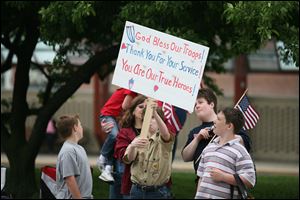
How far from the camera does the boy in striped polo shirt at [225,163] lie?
302 inches

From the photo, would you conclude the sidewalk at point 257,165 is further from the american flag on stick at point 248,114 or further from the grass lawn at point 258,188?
the american flag on stick at point 248,114

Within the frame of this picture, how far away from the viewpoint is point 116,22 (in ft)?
42.3

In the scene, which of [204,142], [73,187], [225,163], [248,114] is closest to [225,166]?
[225,163]

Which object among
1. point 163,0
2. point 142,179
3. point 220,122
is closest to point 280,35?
point 163,0

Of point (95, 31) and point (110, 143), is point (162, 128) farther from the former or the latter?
point (95, 31)

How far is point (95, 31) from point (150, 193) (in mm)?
6651

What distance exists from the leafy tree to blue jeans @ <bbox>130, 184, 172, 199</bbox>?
2.53m

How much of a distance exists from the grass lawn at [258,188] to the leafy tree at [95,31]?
1.20m

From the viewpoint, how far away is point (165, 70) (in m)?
8.61

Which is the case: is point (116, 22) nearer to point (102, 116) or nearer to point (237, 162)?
point (102, 116)

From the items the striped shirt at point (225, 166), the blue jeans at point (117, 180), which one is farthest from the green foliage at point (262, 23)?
the striped shirt at point (225, 166)

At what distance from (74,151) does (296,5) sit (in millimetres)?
4879

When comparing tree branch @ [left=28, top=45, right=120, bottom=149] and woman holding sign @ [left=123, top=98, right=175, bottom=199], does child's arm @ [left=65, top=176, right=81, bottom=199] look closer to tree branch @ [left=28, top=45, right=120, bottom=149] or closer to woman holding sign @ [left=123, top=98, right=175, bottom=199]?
woman holding sign @ [left=123, top=98, right=175, bottom=199]

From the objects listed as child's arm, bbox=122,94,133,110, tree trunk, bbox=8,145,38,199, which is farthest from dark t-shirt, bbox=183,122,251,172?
tree trunk, bbox=8,145,38,199
